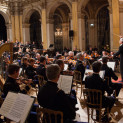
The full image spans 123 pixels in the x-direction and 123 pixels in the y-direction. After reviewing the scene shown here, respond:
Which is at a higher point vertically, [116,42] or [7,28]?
[7,28]

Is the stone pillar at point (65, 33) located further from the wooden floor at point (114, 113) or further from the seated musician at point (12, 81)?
the seated musician at point (12, 81)

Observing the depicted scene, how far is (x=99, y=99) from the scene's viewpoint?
11.7 feet

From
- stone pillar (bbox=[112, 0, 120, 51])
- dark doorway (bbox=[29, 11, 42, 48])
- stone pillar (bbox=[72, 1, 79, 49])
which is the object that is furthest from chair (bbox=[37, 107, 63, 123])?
dark doorway (bbox=[29, 11, 42, 48])

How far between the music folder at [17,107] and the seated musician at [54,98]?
0.92 ft

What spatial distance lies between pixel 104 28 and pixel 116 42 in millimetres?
6860

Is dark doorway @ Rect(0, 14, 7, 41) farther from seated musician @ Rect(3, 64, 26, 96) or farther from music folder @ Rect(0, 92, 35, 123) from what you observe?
music folder @ Rect(0, 92, 35, 123)

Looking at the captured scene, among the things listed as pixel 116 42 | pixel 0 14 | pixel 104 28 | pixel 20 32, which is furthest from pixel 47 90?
pixel 0 14

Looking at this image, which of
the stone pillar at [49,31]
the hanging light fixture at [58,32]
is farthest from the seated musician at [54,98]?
the hanging light fixture at [58,32]

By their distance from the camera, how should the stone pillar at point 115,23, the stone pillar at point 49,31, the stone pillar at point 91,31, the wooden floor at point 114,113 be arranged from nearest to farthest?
the wooden floor at point 114,113
the stone pillar at point 115,23
the stone pillar at point 49,31
the stone pillar at point 91,31

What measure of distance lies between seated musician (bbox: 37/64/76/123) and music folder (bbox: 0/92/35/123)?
0.92 ft

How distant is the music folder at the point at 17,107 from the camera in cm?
223

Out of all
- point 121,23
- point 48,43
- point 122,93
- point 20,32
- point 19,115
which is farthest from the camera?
point 20,32

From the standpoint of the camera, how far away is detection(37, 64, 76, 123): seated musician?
2.39 m

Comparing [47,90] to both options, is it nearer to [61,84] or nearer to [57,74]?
[57,74]
